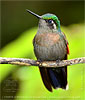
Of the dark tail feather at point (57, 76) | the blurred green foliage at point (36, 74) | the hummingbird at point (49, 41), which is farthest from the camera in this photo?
the dark tail feather at point (57, 76)

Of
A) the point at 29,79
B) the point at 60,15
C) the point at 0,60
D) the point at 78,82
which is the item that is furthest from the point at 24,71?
the point at 60,15

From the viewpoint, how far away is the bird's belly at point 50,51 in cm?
405

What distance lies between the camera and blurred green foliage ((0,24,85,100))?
131 inches

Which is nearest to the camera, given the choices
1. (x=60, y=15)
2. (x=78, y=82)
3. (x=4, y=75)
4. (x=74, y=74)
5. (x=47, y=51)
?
(x=78, y=82)

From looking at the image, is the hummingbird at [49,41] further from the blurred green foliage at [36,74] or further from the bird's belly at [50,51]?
the blurred green foliage at [36,74]

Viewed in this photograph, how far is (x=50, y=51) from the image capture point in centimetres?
406

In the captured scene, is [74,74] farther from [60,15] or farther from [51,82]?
[60,15]

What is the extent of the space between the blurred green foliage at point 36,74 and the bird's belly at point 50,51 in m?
0.13

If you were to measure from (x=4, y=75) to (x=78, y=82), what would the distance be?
3.53ft

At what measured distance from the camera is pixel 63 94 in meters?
3.37

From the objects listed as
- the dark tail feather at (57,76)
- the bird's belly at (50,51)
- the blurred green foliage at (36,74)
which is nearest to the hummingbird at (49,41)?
the bird's belly at (50,51)

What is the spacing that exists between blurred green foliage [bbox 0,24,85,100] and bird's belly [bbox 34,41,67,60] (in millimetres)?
128

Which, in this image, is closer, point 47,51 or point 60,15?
point 47,51

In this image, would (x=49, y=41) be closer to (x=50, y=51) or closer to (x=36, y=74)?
(x=50, y=51)
